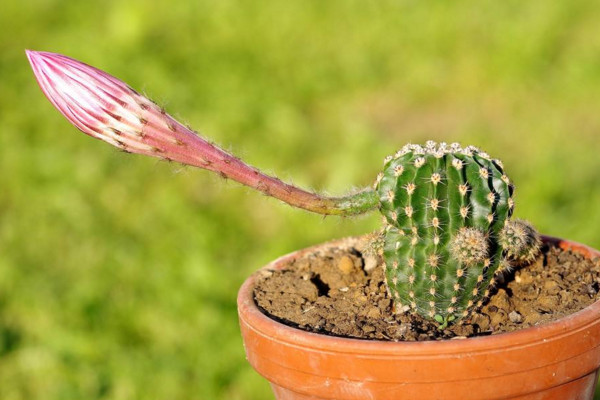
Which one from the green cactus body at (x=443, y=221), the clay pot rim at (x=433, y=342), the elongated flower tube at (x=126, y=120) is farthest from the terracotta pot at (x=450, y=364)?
the elongated flower tube at (x=126, y=120)

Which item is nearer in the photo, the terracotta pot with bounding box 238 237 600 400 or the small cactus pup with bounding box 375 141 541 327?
the terracotta pot with bounding box 238 237 600 400

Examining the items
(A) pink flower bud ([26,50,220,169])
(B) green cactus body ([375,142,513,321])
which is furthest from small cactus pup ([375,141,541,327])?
(A) pink flower bud ([26,50,220,169])

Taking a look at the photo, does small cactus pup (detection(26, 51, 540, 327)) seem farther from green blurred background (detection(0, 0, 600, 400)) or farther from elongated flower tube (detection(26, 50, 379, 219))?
green blurred background (detection(0, 0, 600, 400))

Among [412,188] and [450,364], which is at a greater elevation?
[412,188]

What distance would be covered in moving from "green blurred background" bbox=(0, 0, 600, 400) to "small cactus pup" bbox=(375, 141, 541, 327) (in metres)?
1.46

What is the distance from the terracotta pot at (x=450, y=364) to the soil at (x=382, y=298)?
0.28 feet

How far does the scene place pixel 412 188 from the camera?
2.04 m

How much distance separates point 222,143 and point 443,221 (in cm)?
337

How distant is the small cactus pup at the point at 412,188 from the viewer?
2018 mm

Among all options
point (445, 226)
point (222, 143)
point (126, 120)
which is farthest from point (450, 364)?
point (222, 143)

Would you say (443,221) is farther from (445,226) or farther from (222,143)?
(222,143)

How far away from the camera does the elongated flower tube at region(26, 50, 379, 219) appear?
Result: 1990 mm

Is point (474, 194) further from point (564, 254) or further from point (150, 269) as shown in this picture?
point (150, 269)

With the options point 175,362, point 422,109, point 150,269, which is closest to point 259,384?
point 175,362
